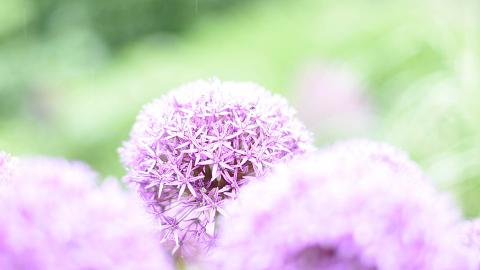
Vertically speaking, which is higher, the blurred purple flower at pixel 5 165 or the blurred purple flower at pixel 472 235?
the blurred purple flower at pixel 5 165

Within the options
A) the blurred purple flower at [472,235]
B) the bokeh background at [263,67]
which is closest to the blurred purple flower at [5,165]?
the blurred purple flower at [472,235]

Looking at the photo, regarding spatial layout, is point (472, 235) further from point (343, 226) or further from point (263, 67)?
point (263, 67)

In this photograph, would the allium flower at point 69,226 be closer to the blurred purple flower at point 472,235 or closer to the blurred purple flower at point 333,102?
the blurred purple flower at point 472,235

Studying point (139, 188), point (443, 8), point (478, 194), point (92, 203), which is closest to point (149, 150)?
point (139, 188)

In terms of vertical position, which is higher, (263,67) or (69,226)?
(263,67)

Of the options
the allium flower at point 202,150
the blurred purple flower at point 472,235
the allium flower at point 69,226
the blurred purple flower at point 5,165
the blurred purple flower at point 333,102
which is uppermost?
the blurred purple flower at point 333,102

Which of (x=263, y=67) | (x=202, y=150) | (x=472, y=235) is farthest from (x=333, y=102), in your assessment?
(x=472, y=235)

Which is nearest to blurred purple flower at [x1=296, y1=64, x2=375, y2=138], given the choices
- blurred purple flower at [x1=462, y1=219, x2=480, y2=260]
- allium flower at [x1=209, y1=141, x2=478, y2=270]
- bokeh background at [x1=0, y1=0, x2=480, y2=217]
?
bokeh background at [x1=0, y1=0, x2=480, y2=217]
